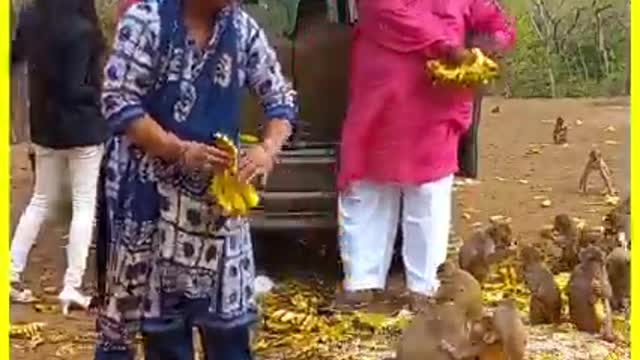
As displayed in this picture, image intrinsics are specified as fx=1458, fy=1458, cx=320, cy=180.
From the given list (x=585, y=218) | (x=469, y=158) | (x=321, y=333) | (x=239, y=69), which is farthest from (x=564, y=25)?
(x=239, y=69)

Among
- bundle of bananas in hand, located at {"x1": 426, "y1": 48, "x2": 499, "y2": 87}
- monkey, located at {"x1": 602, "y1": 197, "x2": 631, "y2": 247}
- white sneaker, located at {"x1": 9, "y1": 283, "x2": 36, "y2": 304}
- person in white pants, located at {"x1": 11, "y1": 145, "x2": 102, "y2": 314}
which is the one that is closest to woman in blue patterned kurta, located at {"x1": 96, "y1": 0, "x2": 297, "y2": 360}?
bundle of bananas in hand, located at {"x1": 426, "y1": 48, "x2": 499, "y2": 87}

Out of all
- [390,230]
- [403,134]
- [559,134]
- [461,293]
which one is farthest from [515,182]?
[461,293]

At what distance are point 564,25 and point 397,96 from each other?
10055 millimetres

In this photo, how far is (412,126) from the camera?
5.92 meters

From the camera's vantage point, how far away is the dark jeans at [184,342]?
3.95 metres

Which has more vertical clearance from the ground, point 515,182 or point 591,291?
point 515,182

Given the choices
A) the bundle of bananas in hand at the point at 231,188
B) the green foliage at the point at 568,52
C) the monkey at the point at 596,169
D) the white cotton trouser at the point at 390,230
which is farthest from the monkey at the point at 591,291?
the green foliage at the point at 568,52

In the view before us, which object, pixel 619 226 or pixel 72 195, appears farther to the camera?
pixel 619 226

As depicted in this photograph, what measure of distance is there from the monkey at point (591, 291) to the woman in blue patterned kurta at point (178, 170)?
2050mm

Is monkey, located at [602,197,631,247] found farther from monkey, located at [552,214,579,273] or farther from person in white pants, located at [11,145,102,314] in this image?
person in white pants, located at [11,145,102,314]

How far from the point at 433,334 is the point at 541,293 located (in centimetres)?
114

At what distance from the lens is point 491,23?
6016 mm

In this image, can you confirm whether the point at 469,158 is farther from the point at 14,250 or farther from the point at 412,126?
the point at 14,250
